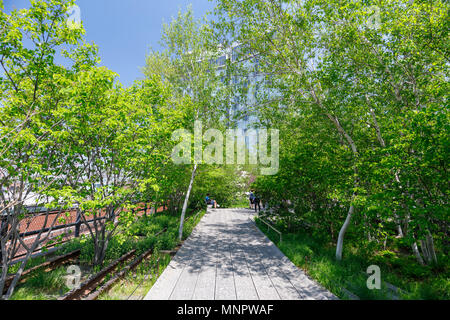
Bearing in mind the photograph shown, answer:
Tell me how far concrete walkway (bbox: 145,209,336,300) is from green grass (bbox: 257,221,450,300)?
0.33 meters

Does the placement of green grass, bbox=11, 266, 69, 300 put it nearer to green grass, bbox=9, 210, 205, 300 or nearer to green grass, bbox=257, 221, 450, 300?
green grass, bbox=9, 210, 205, 300

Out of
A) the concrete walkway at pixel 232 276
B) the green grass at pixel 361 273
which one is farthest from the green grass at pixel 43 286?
the green grass at pixel 361 273

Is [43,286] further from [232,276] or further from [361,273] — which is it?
[361,273]

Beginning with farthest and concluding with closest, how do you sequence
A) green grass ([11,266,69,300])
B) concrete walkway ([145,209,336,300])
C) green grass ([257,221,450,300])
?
concrete walkway ([145,209,336,300]), green grass ([257,221,450,300]), green grass ([11,266,69,300])

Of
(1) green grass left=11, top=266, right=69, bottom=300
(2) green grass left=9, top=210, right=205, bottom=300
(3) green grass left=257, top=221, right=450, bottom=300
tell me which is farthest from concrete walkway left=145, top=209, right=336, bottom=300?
(1) green grass left=11, top=266, right=69, bottom=300

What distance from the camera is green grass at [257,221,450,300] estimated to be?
4.30 meters

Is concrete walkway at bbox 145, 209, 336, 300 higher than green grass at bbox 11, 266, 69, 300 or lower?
lower

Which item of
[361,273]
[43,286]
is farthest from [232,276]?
[43,286]

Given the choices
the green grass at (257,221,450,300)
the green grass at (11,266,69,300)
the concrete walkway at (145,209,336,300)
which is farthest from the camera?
the concrete walkway at (145,209,336,300)

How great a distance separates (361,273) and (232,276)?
A: 3.76 metres

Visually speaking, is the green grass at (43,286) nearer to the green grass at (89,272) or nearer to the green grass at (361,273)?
the green grass at (89,272)

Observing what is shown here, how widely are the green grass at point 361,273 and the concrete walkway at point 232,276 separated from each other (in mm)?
327

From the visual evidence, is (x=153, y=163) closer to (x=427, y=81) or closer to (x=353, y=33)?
(x=353, y=33)
